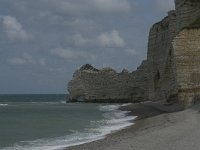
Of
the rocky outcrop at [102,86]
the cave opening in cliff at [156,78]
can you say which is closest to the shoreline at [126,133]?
the cave opening in cliff at [156,78]

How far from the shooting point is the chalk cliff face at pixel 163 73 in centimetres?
3334

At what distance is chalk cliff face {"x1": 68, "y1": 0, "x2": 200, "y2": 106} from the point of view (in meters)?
33.3

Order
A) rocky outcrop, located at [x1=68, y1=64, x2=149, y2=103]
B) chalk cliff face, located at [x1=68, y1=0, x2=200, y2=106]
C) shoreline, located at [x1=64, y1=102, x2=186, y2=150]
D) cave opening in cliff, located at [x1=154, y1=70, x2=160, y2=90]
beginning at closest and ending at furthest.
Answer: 1. shoreline, located at [x1=64, y1=102, x2=186, y2=150]
2. chalk cliff face, located at [x1=68, y1=0, x2=200, y2=106]
3. cave opening in cliff, located at [x1=154, y1=70, x2=160, y2=90]
4. rocky outcrop, located at [x1=68, y1=64, x2=149, y2=103]

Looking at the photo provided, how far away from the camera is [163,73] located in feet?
166

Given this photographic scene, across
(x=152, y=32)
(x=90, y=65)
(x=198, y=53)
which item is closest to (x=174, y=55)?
(x=198, y=53)

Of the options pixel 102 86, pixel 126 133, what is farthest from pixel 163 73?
pixel 126 133

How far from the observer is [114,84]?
3014 inches

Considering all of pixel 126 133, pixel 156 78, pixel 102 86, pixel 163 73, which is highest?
pixel 163 73

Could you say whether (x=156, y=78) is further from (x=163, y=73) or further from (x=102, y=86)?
(x=102, y=86)

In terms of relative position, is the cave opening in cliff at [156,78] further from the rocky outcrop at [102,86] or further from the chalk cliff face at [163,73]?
the rocky outcrop at [102,86]

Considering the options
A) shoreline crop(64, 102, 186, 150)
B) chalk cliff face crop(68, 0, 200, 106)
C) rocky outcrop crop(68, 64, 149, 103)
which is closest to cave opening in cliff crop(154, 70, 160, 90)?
chalk cliff face crop(68, 0, 200, 106)

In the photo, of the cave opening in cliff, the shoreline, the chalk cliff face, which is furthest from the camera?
the cave opening in cliff

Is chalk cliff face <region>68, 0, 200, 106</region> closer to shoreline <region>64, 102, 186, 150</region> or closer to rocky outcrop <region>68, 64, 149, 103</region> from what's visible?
rocky outcrop <region>68, 64, 149, 103</region>

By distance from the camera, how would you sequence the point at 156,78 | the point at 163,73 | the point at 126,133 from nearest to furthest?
the point at 126,133, the point at 163,73, the point at 156,78
